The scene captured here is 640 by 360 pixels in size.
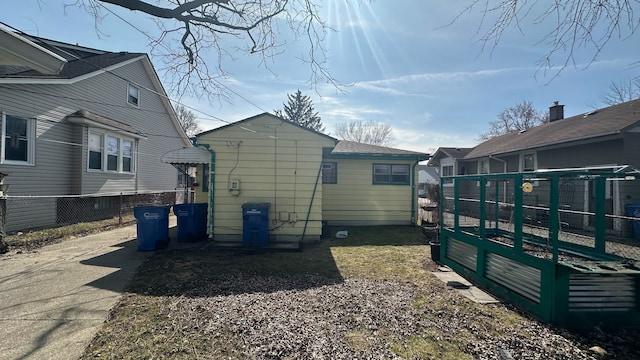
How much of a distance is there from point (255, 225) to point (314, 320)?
12.8 ft

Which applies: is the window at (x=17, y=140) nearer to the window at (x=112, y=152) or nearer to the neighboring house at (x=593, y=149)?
the window at (x=112, y=152)

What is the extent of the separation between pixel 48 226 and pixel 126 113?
552 centimetres

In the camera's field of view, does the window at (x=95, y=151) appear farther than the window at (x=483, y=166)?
No

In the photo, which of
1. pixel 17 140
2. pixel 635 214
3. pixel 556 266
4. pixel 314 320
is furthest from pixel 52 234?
pixel 635 214

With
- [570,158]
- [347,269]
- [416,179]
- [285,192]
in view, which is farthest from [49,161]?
[570,158]

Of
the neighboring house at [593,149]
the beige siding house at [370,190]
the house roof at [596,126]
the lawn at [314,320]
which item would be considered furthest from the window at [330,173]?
the house roof at [596,126]

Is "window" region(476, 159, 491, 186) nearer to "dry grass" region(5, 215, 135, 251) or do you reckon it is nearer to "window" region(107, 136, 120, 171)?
"dry grass" region(5, 215, 135, 251)

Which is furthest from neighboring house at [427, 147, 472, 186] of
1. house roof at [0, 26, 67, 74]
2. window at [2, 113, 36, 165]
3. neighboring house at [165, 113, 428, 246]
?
window at [2, 113, 36, 165]

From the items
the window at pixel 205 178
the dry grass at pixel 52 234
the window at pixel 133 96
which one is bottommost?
the dry grass at pixel 52 234

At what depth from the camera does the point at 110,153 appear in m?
10.9

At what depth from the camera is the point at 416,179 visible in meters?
10.9

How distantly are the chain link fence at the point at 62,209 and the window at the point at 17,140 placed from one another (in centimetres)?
113

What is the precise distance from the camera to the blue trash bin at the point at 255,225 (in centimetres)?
686

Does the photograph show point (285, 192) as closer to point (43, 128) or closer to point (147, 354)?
point (147, 354)
